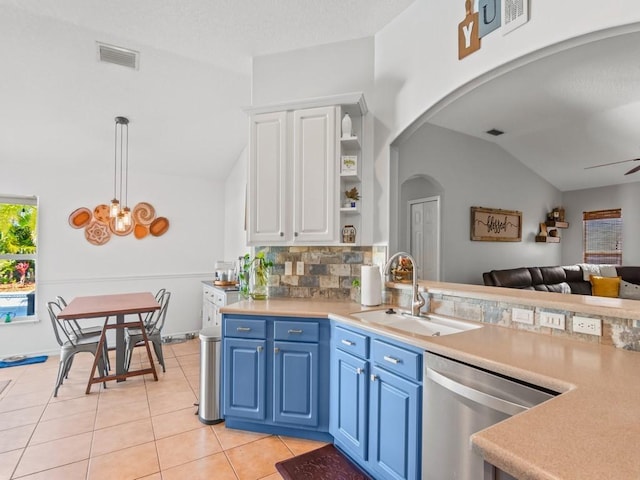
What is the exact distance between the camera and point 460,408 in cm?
140

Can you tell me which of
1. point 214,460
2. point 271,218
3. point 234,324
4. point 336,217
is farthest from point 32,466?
point 336,217

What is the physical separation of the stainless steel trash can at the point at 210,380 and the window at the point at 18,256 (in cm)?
314

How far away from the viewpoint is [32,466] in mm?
2094

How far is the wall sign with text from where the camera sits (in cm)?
180

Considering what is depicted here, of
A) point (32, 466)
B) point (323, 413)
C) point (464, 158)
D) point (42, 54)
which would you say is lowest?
point (32, 466)

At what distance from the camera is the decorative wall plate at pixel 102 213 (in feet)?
14.7

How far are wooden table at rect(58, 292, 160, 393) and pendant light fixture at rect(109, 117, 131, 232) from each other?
798mm

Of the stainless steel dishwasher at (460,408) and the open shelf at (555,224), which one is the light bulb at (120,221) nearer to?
the stainless steel dishwasher at (460,408)

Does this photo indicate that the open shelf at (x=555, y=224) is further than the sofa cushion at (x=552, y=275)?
Yes

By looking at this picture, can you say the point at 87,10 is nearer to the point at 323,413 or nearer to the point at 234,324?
the point at 234,324

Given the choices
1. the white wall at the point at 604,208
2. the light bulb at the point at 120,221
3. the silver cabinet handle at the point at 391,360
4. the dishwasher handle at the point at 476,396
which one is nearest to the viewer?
the dishwasher handle at the point at 476,396

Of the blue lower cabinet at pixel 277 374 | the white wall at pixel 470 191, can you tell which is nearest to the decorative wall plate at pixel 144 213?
the blue lower cabinet at pixel 277 374

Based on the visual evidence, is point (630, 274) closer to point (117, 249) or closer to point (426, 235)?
point (426, 235)

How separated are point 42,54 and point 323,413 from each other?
144 inches
